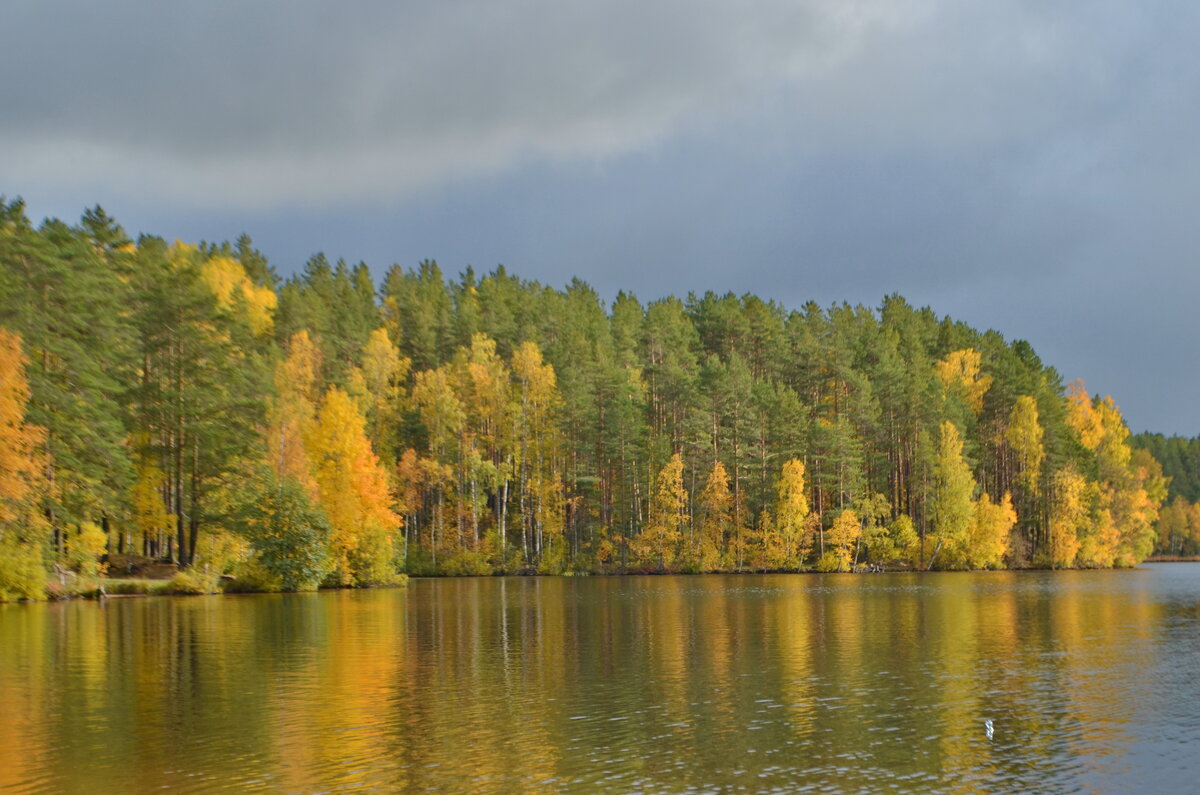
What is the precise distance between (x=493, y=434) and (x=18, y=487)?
62.3m

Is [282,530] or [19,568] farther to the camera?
[282,530]

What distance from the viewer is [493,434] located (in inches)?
4439

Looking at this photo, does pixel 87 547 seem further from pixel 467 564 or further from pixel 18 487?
pixel 467 564

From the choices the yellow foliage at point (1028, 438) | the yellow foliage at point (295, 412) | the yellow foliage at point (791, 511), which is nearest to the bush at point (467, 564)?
the yellow foliage at point (295, 412)

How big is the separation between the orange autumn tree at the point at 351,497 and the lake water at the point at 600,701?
25.3 meters

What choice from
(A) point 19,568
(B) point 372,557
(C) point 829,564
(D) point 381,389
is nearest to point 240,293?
(D) point 381,389

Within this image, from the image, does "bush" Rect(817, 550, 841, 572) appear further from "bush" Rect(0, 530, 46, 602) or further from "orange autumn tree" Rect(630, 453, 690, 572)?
"bush" Rect(0, 530, 46, 602)

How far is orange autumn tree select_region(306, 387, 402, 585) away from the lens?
253 feet

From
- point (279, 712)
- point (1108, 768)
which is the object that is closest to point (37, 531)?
point (279, 712)

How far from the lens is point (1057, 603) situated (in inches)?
2304

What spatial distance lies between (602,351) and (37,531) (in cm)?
7265

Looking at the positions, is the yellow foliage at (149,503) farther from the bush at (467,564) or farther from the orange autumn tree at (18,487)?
the bush at (467,564)

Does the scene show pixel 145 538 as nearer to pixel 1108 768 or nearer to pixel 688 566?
pixel 688 566

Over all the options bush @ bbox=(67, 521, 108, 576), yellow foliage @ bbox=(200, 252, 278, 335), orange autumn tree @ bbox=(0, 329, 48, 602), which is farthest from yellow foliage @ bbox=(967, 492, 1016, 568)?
orange autumn tree @ bbox=(0, 329, 48, 602)
